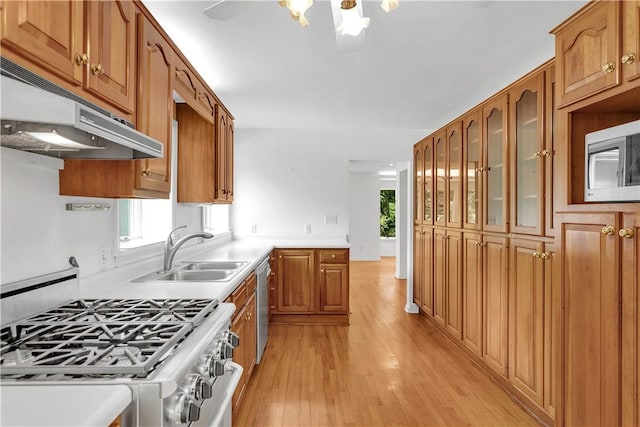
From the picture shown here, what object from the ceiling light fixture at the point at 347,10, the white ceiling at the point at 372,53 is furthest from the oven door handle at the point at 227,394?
the white ceiling at the point at 372,53

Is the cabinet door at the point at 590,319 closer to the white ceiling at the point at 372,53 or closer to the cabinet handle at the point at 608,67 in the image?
the cabinet handle at the point at 608,67

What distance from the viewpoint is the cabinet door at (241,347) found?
2.09 meters

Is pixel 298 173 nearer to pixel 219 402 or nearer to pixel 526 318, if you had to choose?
pixel 526 318

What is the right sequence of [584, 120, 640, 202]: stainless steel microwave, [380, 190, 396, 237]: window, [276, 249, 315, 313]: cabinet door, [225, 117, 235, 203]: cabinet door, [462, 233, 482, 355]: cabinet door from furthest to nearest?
[380, 190, 396, 237]: window, [276, 249, 315, 313]: cabinet door, [225, 117, 235, 203]: cabinet door, [462, 233, 482, 355]: cabinet door, [584, 120, 640, 202]: stainless steel microwave

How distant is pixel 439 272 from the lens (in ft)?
12.0

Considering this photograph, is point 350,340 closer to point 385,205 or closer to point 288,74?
point 288,74

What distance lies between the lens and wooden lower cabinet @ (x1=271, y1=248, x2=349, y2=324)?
4.05 m

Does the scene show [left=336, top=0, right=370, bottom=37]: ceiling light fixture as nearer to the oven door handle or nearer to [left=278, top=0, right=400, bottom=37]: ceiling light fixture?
[left=278, top=0, right=400, bottom=37]: ceiling light fixture

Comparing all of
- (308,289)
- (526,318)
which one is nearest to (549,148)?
(526,318)

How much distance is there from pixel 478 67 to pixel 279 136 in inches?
107

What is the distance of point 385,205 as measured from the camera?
32.8ft

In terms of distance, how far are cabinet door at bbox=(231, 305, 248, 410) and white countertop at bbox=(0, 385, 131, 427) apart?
124 cm

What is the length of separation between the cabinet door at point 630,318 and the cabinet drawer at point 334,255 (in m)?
2.85

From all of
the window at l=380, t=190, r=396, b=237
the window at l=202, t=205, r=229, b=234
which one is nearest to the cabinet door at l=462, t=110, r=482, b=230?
the window at l=202, t=205, r=229, b=234
